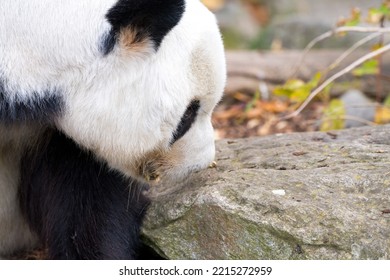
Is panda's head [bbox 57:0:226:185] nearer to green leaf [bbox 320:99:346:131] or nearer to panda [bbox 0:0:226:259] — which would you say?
panda [bbox 0:0:226:259]

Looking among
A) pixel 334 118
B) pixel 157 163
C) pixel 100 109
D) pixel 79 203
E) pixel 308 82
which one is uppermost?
pixel 100 109

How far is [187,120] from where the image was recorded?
8.30 ft

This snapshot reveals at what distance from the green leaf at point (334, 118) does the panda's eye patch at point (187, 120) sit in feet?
6.27

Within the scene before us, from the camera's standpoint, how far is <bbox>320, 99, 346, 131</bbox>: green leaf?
14.3 ft

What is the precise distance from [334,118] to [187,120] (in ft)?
6.59

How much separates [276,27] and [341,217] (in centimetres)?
660

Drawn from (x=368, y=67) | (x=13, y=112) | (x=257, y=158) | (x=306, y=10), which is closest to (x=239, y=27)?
(x=306, y=10)

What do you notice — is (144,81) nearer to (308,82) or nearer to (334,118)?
(334,118)

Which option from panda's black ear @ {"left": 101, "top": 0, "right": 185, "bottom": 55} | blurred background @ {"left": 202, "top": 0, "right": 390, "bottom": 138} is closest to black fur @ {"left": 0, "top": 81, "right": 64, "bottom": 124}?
panda's black ear @ {"left": 101, "top": 0, "right": 185, "bottom": 55}

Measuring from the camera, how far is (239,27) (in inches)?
432

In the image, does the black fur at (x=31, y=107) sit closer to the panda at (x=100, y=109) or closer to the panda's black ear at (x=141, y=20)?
the panda at (x=100, y=109)

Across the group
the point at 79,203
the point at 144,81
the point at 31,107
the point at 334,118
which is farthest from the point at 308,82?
the point at 31,107

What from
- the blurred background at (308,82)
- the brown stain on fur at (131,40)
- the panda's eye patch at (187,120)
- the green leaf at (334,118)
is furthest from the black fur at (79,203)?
the green leaf at (334,118)

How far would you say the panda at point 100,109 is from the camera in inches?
89.2
